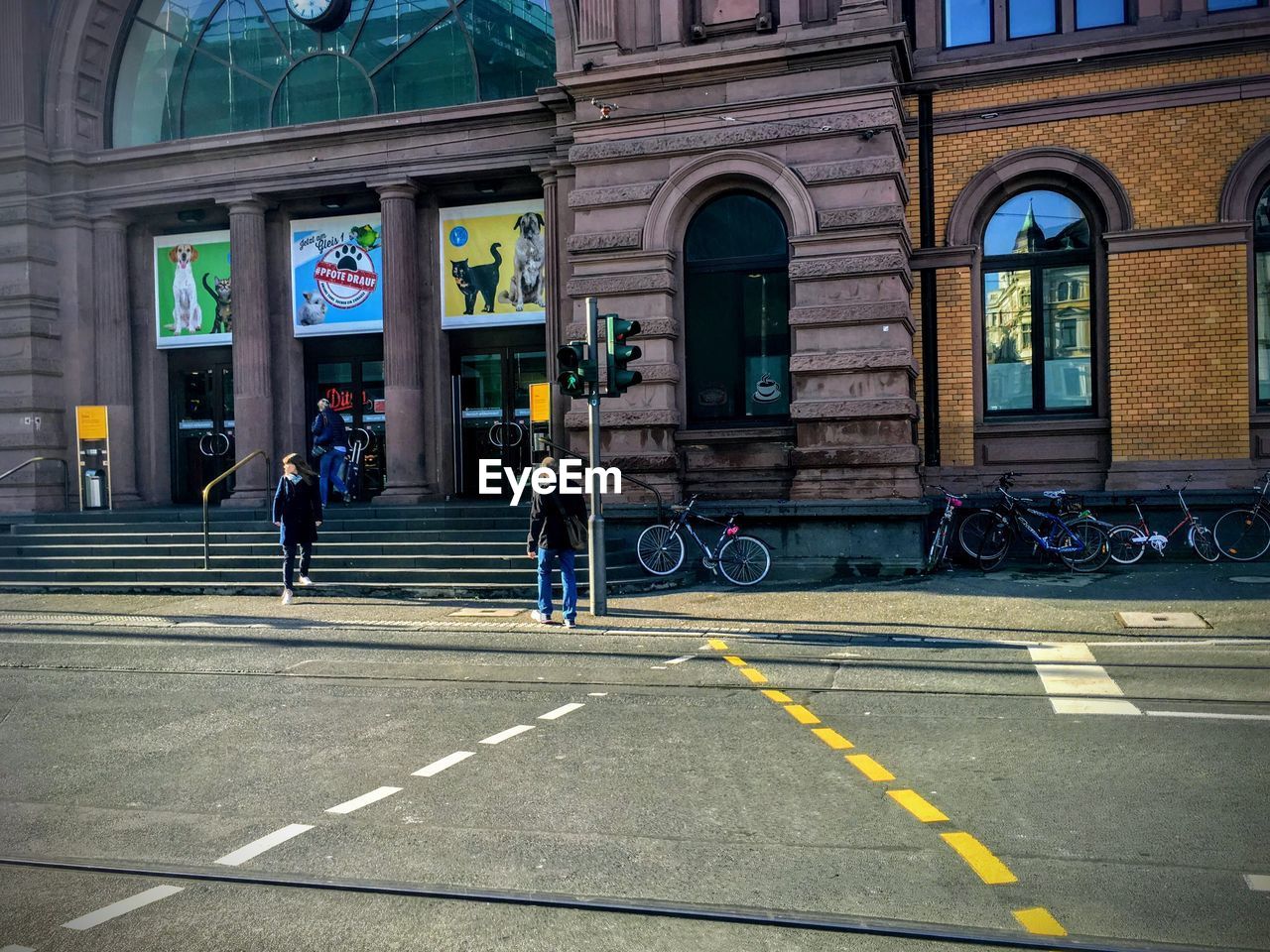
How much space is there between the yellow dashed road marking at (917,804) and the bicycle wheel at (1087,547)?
1155 cm

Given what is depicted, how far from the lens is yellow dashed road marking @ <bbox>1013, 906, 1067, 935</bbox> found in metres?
4.29

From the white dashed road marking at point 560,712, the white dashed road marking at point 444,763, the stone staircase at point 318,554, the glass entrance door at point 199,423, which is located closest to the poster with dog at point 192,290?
the glass entrance door at point 199,423

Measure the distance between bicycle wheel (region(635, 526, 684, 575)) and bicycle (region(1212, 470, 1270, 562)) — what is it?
7.47 meters

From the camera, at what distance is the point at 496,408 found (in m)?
21.4

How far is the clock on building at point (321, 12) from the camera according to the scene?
844 inches

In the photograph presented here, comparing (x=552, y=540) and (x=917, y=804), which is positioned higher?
(x=552, y=540)

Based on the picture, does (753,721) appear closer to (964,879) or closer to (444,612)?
(964,879)

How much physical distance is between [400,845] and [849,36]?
14.6 metres

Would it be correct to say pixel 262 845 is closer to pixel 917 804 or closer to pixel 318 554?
pixel 917 804

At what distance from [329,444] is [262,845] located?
15698 mm

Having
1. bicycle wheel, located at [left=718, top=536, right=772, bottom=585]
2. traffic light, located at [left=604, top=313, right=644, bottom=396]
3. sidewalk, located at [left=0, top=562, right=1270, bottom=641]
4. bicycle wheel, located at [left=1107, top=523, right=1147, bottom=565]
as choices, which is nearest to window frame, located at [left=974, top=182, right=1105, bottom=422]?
bicycle wheel, located at [left=1107, top=523, right=1147, bottom=565]

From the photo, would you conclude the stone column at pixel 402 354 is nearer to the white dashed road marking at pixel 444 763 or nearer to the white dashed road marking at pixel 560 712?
the white dashed road marking at pixel 560 712

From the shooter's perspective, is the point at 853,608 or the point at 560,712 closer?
the point at 560,712

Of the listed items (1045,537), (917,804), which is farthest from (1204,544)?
(917,804)
